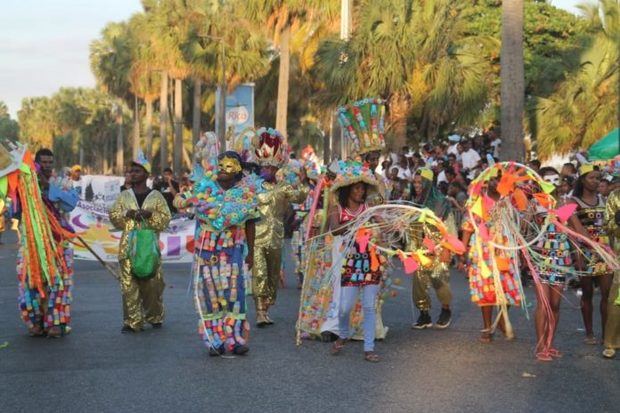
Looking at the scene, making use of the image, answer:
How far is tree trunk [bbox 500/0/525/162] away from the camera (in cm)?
1543

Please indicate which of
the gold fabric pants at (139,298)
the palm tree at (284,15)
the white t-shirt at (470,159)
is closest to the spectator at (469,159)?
the white t-shirt at (470,159)

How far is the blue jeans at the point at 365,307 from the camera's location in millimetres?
7961

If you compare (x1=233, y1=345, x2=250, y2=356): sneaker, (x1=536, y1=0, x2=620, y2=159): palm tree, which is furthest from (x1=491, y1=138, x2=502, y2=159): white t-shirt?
(x1=233, y1=345, x2=250, y2=356): sneaker

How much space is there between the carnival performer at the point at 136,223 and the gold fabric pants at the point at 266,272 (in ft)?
3.65

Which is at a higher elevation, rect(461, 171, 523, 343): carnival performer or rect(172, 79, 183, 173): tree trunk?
rect(172, 79, 183, 173): tree trunk

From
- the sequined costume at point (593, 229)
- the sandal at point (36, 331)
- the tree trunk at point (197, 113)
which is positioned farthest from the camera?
the tree trunk at point (197, 113)

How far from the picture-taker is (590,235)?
884 cm

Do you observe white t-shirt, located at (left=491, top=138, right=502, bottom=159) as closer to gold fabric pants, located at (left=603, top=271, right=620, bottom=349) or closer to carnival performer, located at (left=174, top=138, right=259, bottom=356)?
gold fabric pants, located at (left=603, top=271, right=620, bottom=349)

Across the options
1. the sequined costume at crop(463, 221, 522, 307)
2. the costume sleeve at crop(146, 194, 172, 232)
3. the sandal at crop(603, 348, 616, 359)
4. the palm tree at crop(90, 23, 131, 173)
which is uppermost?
the palm tree at crop(90, 23, 131, 173)

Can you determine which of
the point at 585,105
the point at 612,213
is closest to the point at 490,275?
the point at 612,213

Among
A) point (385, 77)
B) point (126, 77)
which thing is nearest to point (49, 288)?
point (385, 77)

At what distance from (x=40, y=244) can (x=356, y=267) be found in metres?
2.96

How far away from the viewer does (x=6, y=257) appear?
64.4 feet

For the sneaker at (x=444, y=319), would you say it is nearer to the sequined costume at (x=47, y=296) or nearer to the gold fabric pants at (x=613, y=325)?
the gold fabric pants at (x=613, y=325)
